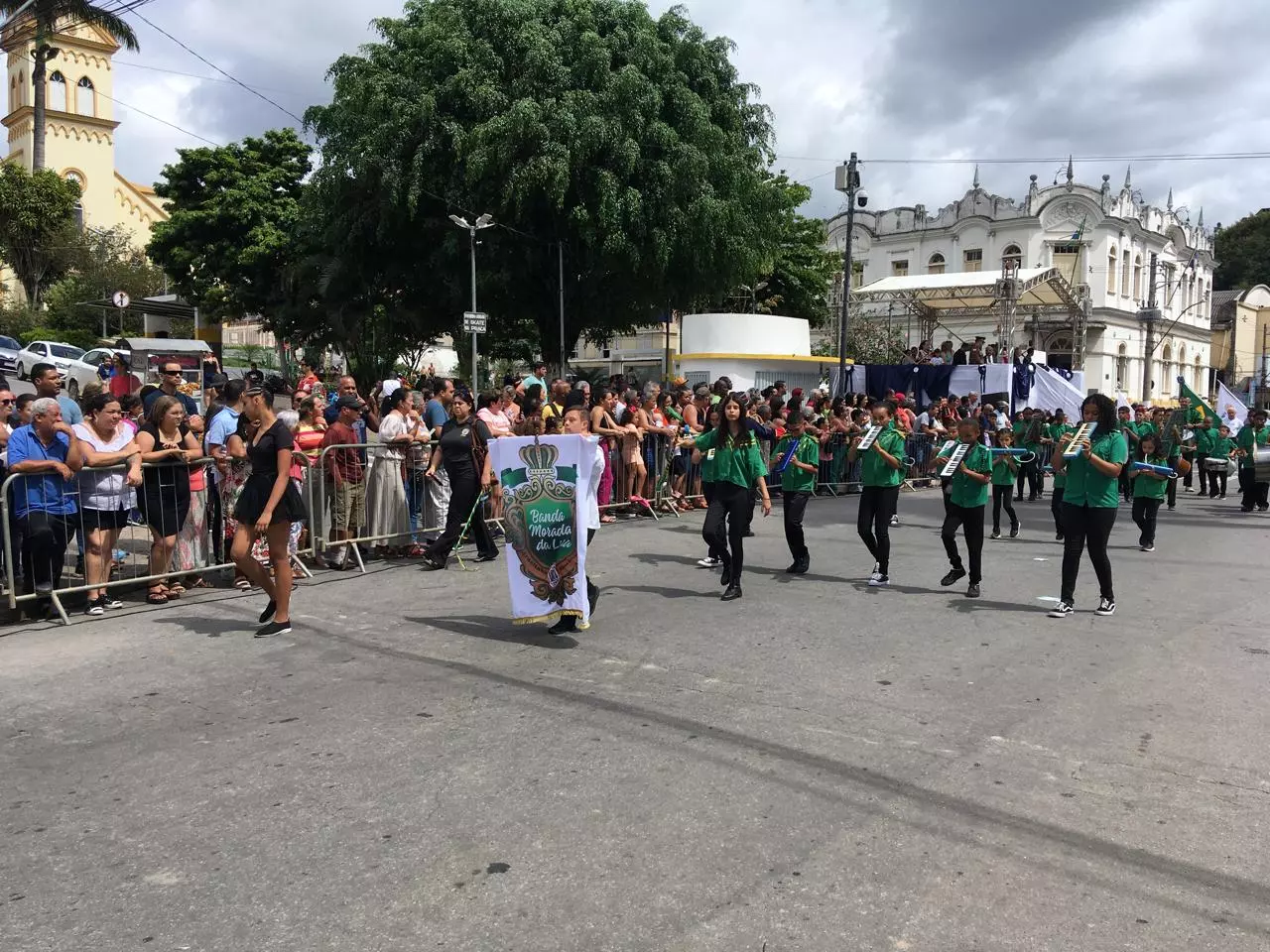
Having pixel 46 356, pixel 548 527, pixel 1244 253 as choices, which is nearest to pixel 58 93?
pixel 46 356

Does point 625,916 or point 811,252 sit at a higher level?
point 811,252

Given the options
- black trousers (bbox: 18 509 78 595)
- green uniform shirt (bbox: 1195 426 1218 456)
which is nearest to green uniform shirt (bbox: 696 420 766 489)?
black trousers (bbox: 18 509 78 595)

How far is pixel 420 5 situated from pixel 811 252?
2393 centimetres

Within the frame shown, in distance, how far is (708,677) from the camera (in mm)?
6191

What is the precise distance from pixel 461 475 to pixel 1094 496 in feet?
19.2

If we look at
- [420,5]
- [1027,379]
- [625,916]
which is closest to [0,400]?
[625,916]

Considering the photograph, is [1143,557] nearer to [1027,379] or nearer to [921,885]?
[921,885]

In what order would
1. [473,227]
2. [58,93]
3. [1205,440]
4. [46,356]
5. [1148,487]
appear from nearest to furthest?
[1148,487]
[1205,440]
[473,227]
[46,356]
[58,93]

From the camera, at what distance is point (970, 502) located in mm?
9047

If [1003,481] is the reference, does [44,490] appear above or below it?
above

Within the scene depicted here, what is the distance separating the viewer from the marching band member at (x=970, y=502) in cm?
898

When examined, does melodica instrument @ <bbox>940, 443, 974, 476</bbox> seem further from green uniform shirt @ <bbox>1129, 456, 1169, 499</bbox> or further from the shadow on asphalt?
the shadow on asphalt

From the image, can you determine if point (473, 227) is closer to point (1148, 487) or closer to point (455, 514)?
point (455, 514)

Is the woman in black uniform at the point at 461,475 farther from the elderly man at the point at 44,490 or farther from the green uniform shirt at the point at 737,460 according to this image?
the elderly man at the point at 44,490
